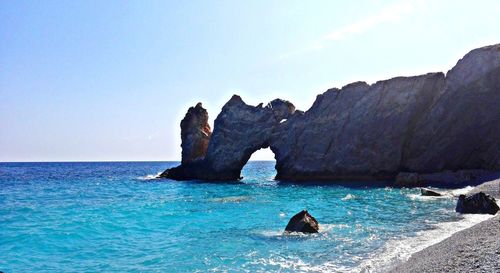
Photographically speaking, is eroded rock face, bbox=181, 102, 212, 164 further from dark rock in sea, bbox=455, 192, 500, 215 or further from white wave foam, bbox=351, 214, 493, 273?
white wave foam, bbox=351, 214, 493, 273

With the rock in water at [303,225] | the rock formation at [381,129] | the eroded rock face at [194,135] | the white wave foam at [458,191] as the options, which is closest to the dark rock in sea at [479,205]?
the rock in water at [303,225]

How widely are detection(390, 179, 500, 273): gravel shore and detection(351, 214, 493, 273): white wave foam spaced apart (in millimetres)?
863

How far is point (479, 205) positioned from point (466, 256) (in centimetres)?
1459

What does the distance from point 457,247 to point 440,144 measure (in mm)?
40081

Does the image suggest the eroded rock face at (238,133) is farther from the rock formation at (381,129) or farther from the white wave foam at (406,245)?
the white wave foam at (406,245)

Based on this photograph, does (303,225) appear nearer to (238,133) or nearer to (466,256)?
(466,256)

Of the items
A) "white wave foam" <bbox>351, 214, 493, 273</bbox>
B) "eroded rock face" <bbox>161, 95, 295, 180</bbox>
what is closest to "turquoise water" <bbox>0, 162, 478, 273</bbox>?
"white wave foam" <bbox>351, 214, 493, 273</bbox>

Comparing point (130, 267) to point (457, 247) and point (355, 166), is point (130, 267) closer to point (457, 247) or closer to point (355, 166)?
point (457, 247)

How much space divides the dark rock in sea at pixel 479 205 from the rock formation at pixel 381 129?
24.3 meters

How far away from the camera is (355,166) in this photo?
→ 53.8m

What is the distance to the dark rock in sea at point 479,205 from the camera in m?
22.0

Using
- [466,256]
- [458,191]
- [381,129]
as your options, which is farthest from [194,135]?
[466,256]

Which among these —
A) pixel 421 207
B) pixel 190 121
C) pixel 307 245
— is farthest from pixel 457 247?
pixel 190 121

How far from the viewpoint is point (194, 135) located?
72.6 meters
